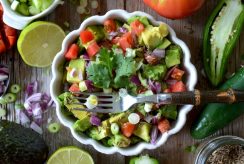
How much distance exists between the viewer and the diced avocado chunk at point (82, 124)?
1.91 meters

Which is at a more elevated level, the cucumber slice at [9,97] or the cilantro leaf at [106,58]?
the cilantro leaf at [106,58]

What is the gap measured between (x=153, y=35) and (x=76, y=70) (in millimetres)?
288

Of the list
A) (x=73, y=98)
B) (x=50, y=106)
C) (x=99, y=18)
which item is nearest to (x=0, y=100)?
(x=50, y=106)

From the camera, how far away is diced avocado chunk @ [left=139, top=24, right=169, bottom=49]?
1.85m

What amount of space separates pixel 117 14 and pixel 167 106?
1.17 feet

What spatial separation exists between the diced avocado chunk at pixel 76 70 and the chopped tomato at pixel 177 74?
305mm

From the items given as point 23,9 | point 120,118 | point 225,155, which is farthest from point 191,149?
point 23,9

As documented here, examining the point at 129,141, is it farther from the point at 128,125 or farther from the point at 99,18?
the point at 99,18

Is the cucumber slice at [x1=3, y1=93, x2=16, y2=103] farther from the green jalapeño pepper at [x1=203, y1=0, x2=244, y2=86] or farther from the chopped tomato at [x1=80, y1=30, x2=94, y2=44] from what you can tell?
the green jalapeño pepper at [x1=203, y1=0, x2=244, y2=86]

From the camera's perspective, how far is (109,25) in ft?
6.33

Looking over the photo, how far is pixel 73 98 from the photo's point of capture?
1.88 meters

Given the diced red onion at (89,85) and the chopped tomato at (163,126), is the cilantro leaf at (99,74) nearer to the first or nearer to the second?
the diced red onion at (89,85)

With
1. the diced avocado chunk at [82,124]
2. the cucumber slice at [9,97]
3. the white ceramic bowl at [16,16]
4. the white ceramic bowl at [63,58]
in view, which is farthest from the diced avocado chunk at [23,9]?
the diced avocado chunk at [82,124]

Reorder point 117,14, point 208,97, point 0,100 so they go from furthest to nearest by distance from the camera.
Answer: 1. point 0,100
2. point 117,14
3. point 208,97
